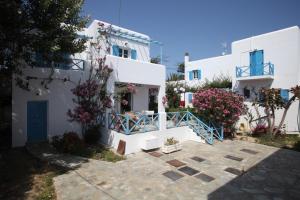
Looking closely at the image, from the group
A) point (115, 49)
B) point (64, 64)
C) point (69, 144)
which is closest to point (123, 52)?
point (115, 49)

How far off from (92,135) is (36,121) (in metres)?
2.90

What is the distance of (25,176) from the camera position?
22.1ft

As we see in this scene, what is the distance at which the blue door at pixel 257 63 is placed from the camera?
15477 millimetres

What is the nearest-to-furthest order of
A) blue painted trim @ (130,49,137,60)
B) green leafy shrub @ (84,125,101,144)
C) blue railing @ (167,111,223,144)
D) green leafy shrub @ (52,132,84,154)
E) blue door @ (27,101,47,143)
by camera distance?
green leafy shrub @ (52,132,84,154) → blue door @ (27,101,47,143) → green leafy shrub @ (84,125,101,144) → blue railing @ (167,111,223,144) → blue painted trim @ (130,49,137,60)

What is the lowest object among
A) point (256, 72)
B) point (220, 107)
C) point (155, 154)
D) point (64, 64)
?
point (155, 154)

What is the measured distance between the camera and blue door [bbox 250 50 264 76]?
15.5m

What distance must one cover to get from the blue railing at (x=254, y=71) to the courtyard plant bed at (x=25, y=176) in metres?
14.8

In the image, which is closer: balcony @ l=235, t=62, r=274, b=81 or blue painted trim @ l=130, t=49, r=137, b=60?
balcony @ l=235, t=62, r=274, b=81

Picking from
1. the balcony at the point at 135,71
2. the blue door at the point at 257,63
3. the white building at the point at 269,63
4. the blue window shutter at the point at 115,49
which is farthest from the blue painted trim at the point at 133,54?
the blue door at the point at 257,63

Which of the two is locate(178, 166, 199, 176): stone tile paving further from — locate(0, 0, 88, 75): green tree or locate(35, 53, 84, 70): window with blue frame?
locate(35, 53, 84, 70): window with blue frame

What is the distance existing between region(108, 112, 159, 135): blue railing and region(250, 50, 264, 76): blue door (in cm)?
986

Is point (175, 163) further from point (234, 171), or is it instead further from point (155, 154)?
point (234, 171)

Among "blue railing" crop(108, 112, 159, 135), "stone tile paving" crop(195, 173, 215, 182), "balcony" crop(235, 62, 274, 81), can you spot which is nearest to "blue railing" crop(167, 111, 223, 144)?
"blue railing" crop(108, 112, 159, 135)

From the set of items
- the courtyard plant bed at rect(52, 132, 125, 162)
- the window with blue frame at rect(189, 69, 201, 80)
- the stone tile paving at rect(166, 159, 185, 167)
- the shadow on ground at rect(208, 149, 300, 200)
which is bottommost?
the shadow on ground at rect(208, 149, 300, 200)
